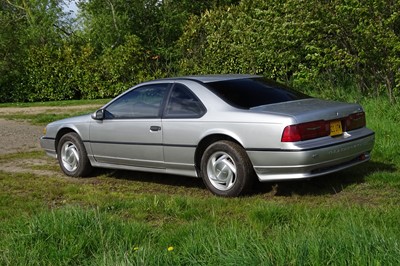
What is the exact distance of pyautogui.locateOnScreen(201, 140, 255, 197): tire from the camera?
634cm

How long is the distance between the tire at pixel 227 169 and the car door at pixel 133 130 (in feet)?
2.49

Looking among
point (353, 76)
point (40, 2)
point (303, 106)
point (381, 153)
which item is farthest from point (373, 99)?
point (40, 2)

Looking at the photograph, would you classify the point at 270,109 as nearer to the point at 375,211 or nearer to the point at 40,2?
the point at 375,211

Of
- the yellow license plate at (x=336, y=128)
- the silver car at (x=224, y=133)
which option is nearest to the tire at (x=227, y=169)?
the silver car at (x=224, y=133)

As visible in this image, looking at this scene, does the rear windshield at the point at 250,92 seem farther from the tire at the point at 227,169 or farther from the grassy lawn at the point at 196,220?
the grassy lawn at the point at 196,220

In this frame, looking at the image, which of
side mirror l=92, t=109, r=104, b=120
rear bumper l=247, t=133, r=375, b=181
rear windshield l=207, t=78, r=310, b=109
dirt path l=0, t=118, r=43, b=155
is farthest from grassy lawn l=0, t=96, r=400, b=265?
dirt path l=0, t=118, r=43, b=155

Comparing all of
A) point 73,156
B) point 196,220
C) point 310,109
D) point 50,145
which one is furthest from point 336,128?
point 50,145

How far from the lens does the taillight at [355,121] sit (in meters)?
6.63

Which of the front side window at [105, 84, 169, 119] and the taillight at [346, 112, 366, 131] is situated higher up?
the front side window at [105, 84, 169, 119]

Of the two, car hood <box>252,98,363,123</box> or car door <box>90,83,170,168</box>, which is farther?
car door <box>90,83,170,168</box>

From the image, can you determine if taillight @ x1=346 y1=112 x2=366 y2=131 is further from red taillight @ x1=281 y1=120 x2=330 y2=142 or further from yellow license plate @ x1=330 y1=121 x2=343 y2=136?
red taillight @ x1=281 y1=120 x2=330 y2=142

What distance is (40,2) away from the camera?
3716cm

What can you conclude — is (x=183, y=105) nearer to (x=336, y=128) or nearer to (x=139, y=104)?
(x=139, y=104)

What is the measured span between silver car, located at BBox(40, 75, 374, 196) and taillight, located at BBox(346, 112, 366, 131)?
11 mm
